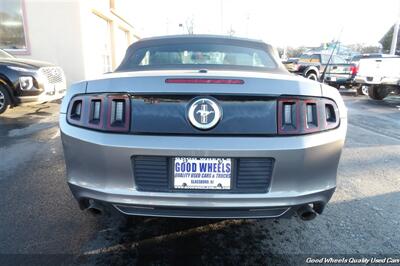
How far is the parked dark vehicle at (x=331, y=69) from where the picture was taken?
15.5 metres

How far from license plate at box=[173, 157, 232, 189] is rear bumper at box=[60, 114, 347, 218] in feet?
0.15

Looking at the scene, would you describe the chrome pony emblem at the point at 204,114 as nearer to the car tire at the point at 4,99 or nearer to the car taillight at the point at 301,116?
the car taillight at the point at 301,116

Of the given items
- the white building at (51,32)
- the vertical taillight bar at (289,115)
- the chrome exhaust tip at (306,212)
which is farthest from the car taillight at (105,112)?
the white building at (51,32)

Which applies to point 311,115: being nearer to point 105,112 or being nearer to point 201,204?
point 201,204

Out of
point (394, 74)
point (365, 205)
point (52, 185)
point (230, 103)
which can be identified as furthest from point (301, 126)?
point (394, 74)

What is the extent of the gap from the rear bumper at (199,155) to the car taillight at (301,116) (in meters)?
0.06

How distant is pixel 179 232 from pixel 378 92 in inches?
486

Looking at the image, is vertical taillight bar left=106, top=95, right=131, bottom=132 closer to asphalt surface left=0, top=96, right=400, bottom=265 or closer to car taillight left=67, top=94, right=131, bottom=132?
car taillight left=67, top=94, right=131, bottom=132

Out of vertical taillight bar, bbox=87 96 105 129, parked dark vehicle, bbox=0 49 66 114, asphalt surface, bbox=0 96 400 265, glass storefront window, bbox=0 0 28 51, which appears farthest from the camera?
glass storefront window, bbox=0 0 28 51

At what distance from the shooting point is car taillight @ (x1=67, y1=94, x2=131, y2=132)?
6.93 feet

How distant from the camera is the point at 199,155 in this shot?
2020mm

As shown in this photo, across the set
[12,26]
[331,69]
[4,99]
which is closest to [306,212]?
[4,99]

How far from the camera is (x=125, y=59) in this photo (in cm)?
339

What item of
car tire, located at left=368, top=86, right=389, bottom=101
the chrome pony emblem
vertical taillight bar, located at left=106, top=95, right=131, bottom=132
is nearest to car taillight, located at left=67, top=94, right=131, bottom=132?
vertical taillight bar, located at left=106, top=95, right=131, bottom=132
